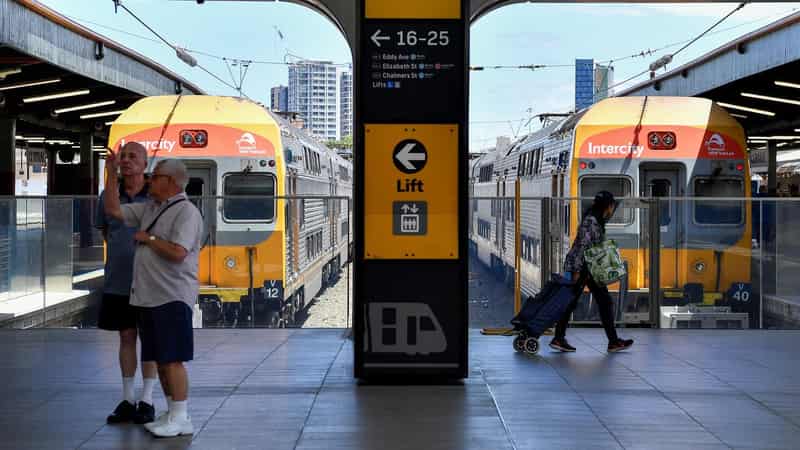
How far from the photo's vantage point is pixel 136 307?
23.4 feet

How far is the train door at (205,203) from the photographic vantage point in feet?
43.6

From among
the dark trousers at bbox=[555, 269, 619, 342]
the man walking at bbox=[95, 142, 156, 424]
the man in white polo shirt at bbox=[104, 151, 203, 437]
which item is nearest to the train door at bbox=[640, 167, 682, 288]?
the dark trousers at bbox=[555, 269, 619, 342]

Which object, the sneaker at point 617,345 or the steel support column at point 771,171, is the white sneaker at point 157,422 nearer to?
the sneaker at point 617,345

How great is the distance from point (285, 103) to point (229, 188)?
272ft

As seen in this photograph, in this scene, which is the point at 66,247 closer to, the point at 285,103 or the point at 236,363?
the point at 236,363

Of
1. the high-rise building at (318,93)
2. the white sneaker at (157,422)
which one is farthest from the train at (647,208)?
the high-rise building at (318,93)

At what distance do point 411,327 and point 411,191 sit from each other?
3.57 feet

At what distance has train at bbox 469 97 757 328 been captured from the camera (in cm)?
1313

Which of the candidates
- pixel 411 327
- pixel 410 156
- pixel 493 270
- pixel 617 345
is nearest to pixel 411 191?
pixel 410 156

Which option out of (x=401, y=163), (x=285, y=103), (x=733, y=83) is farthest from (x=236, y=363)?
(x=285, y=103)

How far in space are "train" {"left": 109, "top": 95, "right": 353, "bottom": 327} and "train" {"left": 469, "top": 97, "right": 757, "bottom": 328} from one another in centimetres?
215

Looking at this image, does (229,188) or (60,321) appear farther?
(229,188)

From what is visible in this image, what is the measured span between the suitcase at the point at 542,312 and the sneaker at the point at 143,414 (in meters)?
4.30

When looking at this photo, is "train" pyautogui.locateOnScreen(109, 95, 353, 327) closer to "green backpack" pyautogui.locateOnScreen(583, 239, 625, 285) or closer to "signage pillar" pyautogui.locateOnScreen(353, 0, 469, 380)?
"green backpack" pyautogui.locateOnScreen(583, 239, 625, 285)
